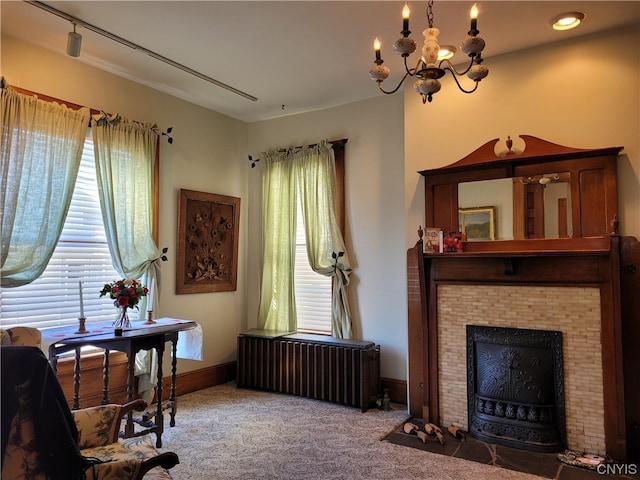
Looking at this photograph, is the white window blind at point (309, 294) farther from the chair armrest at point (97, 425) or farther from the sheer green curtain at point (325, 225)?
the chair armrest at point (97, 425)

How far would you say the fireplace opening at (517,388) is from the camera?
126 inches

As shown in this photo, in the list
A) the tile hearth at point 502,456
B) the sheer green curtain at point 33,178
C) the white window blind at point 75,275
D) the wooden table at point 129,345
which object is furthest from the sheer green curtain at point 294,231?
the sheer green curtain at point 33,178

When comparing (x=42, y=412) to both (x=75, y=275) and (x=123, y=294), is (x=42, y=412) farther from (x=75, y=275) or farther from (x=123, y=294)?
(x=75, y=275)

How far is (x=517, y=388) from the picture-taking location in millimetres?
3326

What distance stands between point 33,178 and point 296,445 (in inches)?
113

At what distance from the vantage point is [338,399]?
4191 mm

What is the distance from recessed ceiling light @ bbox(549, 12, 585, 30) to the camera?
9.98ft

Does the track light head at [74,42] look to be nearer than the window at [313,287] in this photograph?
Yes

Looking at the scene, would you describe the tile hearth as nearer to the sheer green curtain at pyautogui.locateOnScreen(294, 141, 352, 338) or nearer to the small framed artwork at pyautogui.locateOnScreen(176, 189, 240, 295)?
the sheer green curtain at pyautogui.locateOnScreen(294, 141, 352, 338)

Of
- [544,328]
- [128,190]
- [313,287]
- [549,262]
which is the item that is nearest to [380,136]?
[313,287]

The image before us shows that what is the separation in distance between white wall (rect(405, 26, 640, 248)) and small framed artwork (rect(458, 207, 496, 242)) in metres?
0.40

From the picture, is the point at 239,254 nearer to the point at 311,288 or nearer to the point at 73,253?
the point at 311,288

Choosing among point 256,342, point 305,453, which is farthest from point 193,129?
point 305,453

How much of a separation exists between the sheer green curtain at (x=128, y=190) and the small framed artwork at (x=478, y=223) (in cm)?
289
